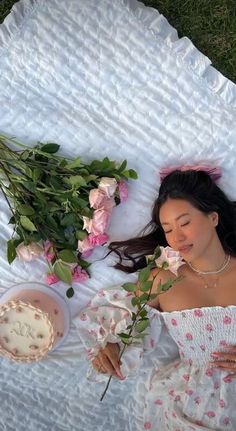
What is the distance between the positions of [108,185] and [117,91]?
11.0 inches

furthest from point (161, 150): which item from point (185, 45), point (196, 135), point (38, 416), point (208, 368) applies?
point (38, 416)

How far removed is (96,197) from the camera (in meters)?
1.72

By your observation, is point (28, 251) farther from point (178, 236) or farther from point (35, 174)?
point (178, 236)

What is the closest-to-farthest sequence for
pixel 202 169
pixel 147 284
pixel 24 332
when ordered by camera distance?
pixel 147 284, pixel 202 169, pixel 24 332

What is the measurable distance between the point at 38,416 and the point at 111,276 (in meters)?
0.50

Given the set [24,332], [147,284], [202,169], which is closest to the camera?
[147,284]

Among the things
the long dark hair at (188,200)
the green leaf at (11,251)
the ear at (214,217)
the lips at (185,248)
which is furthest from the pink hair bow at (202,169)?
the green leaf at (11,251)

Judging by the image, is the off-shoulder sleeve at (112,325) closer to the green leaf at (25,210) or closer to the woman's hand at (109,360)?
the woman's hand at (109,360)

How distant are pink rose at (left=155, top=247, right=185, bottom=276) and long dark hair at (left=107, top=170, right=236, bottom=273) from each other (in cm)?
11

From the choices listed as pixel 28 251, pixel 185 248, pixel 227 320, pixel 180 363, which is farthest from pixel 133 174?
pixel 180 363

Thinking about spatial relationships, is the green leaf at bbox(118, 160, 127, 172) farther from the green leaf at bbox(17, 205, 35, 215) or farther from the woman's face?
the green leaf at bbox(17, 205, 35, 215)

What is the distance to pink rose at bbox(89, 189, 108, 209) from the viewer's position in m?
1.72

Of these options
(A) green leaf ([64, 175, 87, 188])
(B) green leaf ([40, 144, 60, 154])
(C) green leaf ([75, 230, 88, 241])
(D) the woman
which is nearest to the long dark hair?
(D) the woman

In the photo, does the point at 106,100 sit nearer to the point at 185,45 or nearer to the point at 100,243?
the point at 185,45
